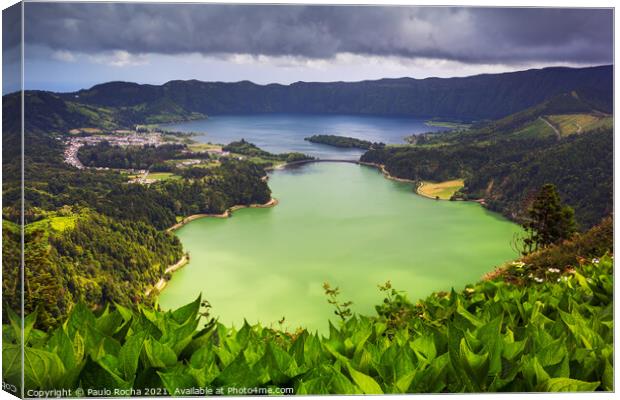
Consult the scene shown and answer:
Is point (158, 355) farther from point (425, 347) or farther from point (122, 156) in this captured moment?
point (122, 156)

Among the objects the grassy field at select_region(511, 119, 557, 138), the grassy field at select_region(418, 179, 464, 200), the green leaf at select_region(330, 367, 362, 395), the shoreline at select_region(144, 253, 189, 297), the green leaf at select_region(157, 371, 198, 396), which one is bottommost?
the shoreline at select_region(144, 253, 189, 297)

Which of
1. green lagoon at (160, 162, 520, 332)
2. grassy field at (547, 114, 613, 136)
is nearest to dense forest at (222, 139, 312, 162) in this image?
green lagoon at (160, 162, 520, 332)

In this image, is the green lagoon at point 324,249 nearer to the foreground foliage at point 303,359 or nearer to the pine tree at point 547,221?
the pine tree at point 547,221

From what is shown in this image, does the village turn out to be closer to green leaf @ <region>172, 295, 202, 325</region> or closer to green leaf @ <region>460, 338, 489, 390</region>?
green leaf @ <region>172, 295, 202, 325</region>

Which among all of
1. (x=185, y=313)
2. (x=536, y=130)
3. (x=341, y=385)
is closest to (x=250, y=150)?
(x=185, y=313)

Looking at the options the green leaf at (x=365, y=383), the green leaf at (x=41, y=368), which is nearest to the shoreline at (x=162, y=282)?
the green leaf at (x=41, y=368)

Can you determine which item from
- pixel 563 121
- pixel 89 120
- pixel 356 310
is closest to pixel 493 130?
pixel 563 121

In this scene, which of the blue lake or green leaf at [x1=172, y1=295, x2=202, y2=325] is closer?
green leaf at [x1=172, y1=295, x2=202, y2=325]
